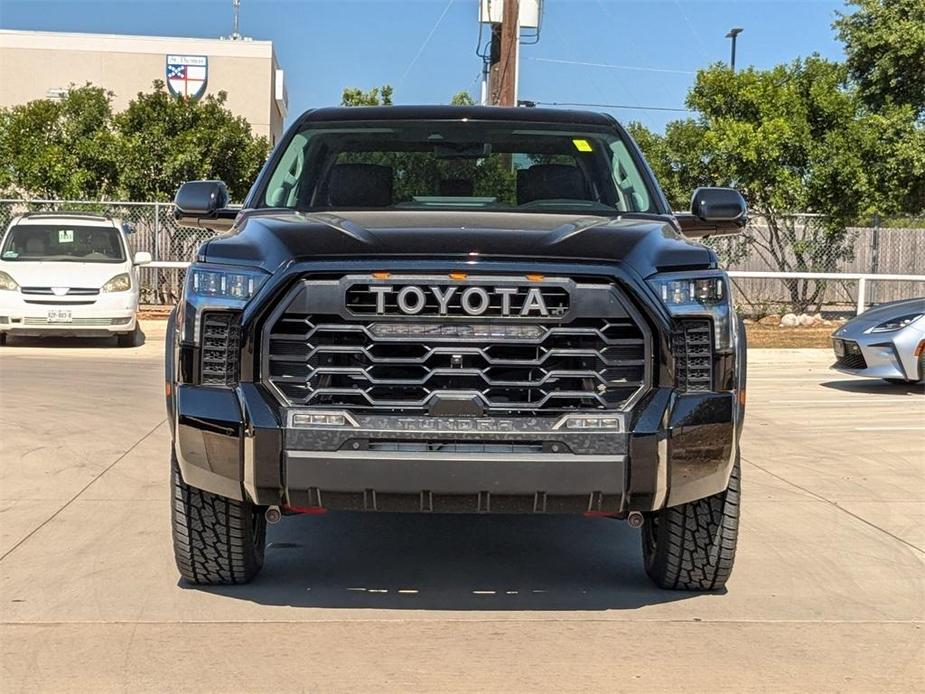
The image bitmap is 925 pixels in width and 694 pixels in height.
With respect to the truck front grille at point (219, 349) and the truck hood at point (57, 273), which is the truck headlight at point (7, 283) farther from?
the truck front grille at point (219, 349)

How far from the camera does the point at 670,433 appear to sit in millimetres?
4797

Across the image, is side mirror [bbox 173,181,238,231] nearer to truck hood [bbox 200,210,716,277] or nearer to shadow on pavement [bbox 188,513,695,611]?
truck hood [bbox 200,210,716,277]

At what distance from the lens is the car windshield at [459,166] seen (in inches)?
253

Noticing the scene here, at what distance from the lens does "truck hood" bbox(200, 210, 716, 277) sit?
4.84 metres

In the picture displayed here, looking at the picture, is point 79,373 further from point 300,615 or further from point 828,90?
point 828,90

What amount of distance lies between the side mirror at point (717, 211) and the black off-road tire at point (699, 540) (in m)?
1.39

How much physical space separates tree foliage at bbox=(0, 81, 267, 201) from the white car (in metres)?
6.59

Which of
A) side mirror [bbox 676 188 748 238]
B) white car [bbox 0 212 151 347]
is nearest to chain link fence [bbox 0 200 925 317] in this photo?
white car [bbox 0 212 151 347]

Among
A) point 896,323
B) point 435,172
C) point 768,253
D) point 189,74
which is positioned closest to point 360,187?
point 435,172

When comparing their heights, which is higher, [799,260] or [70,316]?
[799,260]

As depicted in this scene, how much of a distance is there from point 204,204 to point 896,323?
A: 8.16 metres

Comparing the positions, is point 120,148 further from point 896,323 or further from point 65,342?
point 896,323

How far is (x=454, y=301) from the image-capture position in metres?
4.79

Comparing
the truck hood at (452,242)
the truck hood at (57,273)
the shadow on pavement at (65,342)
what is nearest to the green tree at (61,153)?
the shadow on pavement at (65,342)
